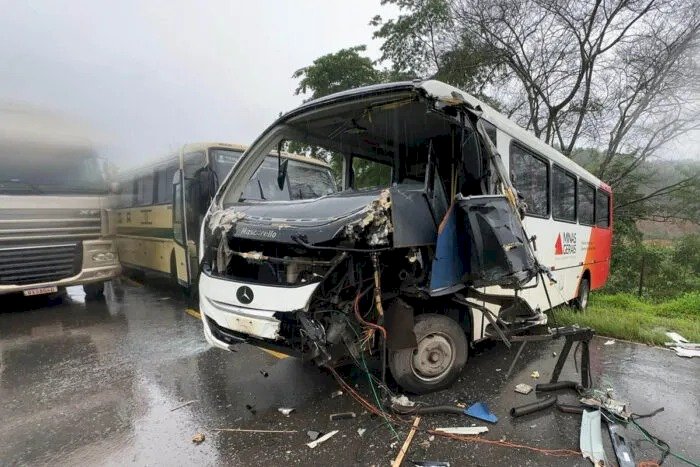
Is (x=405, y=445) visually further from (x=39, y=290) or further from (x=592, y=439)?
(x=39, y=290)

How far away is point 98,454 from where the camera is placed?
2.91 m

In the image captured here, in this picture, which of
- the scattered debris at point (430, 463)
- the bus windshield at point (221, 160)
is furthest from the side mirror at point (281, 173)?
the scattered debris at point (430, 463)

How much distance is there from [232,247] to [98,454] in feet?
5.72

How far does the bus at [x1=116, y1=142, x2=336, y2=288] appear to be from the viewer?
20.6ft

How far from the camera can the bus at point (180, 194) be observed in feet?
20.6

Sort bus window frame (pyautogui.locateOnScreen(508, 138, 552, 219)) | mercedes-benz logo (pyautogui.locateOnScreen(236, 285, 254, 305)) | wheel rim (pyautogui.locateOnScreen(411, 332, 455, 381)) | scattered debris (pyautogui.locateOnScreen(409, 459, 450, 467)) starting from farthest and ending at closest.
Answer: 1. bus window frame (pyautogui.locateOnScreen(508, 138, 552, 219))
2. wheel rim (pyautogui.locateOnScreen(411, 332, 455, 381))
3. mercedes-benz logo (pyautogui.locateOnScreen(236, 285, 254, 305))
4. scattered debris (pyautogui.locateOnScreen(409, 459, 450, 467))

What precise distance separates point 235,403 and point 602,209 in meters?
8.05

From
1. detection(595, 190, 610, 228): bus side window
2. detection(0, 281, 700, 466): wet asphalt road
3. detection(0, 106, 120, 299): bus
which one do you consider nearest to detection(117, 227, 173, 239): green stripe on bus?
detection(0, 106, 120, 299): bus

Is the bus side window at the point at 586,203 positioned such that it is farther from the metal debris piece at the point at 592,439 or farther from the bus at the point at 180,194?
the metal debris piece at the point at 592,439

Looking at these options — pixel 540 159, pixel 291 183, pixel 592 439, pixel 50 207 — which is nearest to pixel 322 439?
pixel 592 439

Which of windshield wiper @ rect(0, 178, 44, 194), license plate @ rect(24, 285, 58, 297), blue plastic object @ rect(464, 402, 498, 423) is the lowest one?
blue plastic object @ rect(464, 402, 498, 423)

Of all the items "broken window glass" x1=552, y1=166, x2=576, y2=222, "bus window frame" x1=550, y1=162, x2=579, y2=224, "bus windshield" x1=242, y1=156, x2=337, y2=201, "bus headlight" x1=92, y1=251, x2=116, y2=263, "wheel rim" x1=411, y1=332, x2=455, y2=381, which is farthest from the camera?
"bus headlight" x1=92, y1=251, x2=116, y2=263

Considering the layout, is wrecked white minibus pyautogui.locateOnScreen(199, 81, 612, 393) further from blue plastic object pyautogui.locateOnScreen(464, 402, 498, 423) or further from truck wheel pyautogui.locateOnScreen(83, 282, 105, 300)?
truck wheel pyautogui.locateOnScreen(83, 282, 105, 300)

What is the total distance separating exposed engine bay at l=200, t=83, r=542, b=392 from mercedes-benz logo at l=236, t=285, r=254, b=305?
0.02 m
